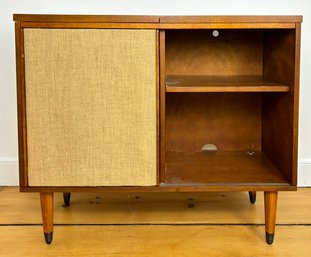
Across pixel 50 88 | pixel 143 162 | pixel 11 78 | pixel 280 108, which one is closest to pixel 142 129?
pixel 143 162

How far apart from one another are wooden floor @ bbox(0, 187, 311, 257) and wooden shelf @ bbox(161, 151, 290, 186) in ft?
0.54

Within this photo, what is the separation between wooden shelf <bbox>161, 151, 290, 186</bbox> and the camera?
49.3 inches

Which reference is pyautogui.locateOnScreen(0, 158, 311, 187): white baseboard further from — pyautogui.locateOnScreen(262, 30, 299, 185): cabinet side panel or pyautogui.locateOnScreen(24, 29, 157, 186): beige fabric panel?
pyautogui.locateOnScreen(24, 29, 157, 186): beige fabric panel

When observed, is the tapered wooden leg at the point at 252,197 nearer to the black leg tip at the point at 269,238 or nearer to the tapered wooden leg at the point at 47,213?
the black leg tip at the point at 269,238

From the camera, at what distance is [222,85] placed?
4.08 ft

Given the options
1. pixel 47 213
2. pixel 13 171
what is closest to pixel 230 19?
pixel 47 213

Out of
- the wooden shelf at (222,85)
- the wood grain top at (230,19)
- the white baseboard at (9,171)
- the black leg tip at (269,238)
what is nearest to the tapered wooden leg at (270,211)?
the black leg tip at (269,238)

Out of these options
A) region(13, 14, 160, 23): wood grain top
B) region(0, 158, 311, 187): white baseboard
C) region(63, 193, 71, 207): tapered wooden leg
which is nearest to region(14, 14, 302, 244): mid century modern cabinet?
region(13, 14, 160, 23): wood grain top

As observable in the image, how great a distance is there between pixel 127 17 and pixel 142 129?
0.91ft

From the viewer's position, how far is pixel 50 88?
3.87 feet

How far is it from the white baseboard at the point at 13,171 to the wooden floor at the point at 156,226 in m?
0.06

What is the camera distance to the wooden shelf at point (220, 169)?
125 cm

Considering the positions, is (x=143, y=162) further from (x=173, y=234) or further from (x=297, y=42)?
(x=297, y=42)

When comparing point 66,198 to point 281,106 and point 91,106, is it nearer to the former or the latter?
point 91,106
